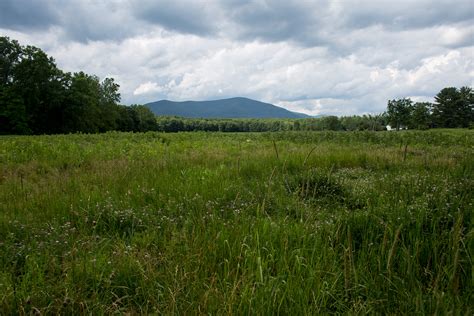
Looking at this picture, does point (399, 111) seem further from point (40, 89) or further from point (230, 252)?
point (230, 252)

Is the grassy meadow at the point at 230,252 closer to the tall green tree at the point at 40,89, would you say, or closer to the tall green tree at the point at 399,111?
the tall green tree at the point at 40,89

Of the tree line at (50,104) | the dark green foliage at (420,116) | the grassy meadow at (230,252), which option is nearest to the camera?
the grassy meadow at (230,252)

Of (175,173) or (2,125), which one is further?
(2,125)

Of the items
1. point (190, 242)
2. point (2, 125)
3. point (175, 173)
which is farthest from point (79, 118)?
point (190, 242)

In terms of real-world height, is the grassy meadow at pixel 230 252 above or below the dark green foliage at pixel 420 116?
below

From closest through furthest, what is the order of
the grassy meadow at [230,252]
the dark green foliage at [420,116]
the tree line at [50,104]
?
the grassy meadow at [230,252] → the tree line at [50,104] → the dark green foliage at [420,116]

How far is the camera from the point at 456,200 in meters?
4.26

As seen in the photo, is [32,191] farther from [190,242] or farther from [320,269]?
[320,269]

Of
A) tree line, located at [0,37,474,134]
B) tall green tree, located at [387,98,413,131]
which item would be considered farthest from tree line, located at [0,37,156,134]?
tall green tree, located at [387,98,413,131]

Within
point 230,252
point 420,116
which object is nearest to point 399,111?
point 420,116

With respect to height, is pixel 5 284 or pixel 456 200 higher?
pixel 456 200

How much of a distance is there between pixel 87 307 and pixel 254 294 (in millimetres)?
1162

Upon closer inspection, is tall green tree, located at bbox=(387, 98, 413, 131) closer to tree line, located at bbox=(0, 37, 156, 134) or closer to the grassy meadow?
tree line, located at bbox=(0, 37, 156, 134)

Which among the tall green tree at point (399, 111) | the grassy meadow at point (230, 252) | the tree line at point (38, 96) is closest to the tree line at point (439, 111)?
the tall green tree at point (399, 111)
